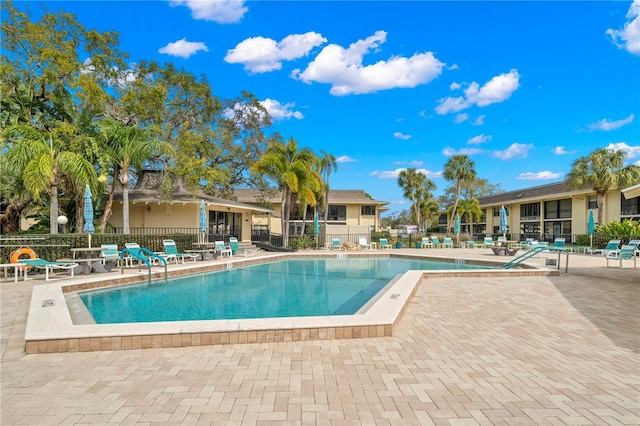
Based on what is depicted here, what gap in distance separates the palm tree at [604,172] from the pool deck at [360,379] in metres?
26.7

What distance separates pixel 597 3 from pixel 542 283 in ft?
26.5

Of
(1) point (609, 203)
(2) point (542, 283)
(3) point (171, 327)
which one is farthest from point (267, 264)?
(1) point (609, 203)

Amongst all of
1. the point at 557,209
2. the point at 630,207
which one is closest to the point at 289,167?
the point at 630,207

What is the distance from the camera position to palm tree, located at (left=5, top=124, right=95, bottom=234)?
→ 14633mm

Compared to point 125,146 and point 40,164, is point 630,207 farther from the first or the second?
point 40,164

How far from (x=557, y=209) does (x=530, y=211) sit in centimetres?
407

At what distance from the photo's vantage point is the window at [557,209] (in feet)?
120

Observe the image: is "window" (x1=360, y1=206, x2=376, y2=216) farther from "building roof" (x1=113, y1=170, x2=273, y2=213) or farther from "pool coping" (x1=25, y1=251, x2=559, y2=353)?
"pool coping" (x1=25, y1=251, x2=559, y2=353)

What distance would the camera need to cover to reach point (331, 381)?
148 inches

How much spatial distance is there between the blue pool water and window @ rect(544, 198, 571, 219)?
30760 mm

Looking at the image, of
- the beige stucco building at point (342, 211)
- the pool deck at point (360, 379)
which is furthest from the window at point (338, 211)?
the pool deck at point (360, 379)

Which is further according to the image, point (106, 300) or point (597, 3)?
point (597, 3)

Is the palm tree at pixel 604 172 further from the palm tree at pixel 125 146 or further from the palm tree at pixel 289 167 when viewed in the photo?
the palm tree at pixel 125 146

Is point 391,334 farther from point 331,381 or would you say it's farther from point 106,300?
point 106,300
